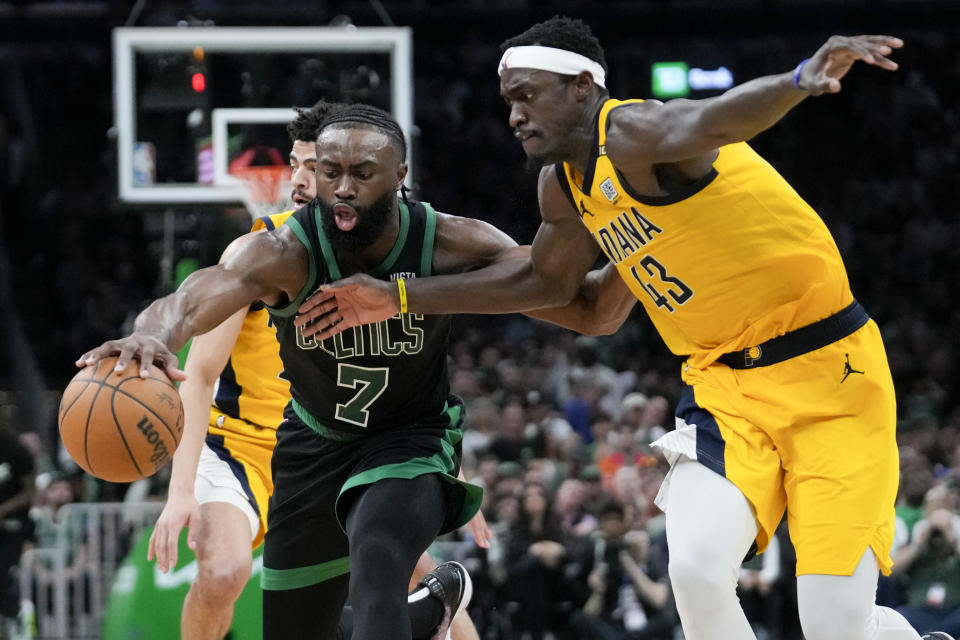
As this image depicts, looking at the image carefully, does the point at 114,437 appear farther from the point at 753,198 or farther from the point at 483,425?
the point at 483,425

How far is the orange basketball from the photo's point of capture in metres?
3.99

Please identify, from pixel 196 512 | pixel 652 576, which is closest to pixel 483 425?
pixel 652 576


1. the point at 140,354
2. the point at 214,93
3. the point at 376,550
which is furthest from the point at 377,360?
the point at 214,93

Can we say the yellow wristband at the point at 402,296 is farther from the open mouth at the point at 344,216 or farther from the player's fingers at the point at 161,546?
the player's fingers at the point at 161,546

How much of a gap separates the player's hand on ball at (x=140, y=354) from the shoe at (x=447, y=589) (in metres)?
1.93

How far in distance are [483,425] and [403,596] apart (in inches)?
316

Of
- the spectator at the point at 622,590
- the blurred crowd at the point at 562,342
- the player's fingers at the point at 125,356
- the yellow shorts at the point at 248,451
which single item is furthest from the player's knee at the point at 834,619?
the spectator at the point at 622,590

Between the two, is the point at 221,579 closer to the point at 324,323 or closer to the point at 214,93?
the point at 324,323

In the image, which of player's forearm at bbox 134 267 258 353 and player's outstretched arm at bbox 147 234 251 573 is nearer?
player's forearm at bbox 134 267 258 353

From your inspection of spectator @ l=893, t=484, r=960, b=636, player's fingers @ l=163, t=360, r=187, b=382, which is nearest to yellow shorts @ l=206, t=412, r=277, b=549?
player's fingers @ l=163, t=360, r=187, b=382

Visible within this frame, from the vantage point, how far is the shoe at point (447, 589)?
5.60m

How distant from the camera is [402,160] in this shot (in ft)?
16.3

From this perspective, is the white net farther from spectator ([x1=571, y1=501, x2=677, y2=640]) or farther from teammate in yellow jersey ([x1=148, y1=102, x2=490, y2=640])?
spectator ([x1=571, y1=501, x2=677, y2=640])

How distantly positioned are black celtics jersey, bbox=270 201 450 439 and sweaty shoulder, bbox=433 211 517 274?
2.2 inches
